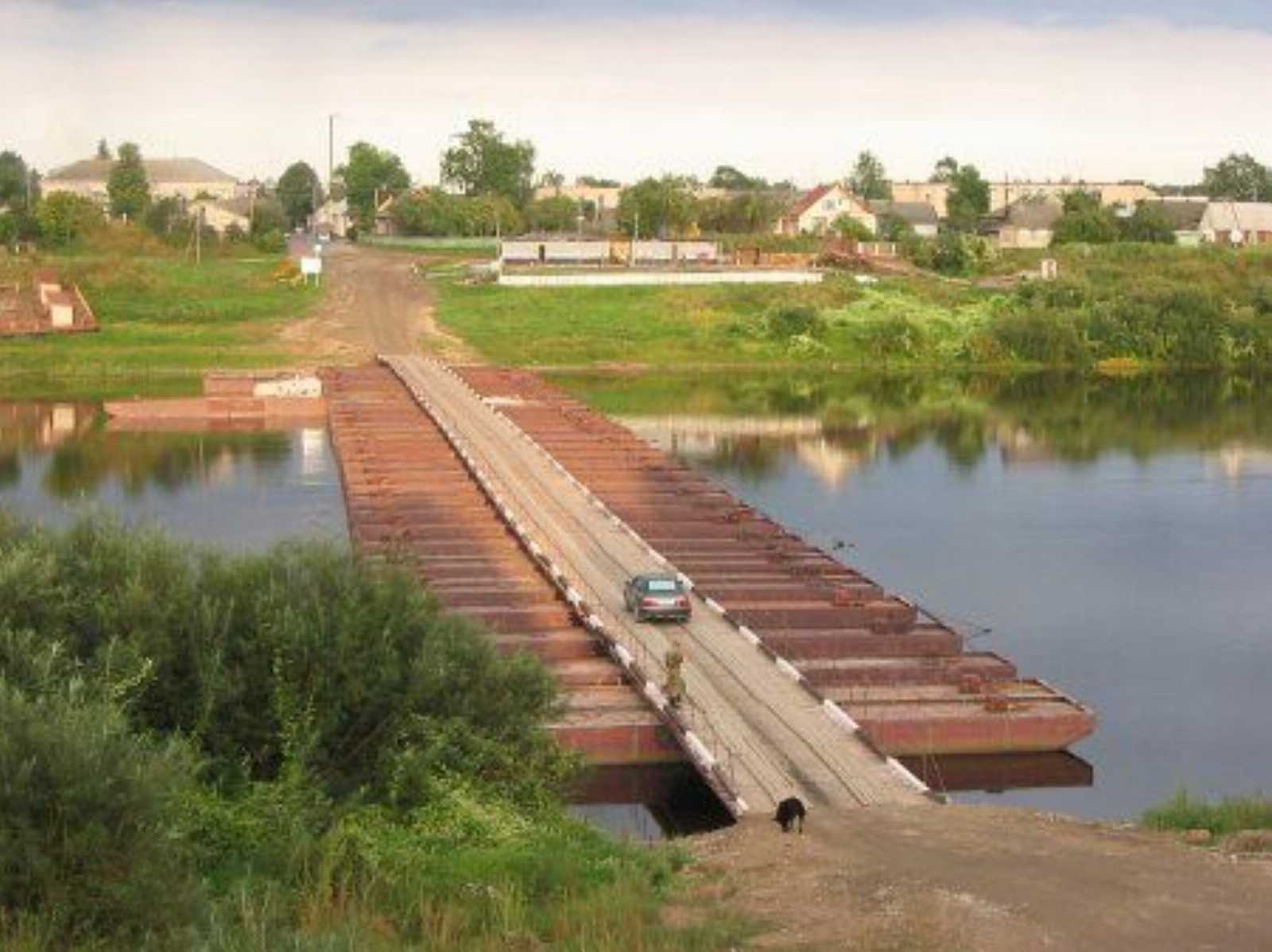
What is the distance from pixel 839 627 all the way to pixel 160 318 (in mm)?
74271

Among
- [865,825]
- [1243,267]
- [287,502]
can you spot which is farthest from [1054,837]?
[1243,267]

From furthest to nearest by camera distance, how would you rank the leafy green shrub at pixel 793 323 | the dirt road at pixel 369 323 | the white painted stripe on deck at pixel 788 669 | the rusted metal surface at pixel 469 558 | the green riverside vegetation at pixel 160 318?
the leafy green shrub at pixel 793 323 < the dirt road at pixel 369 323 < the green riverside vegetation at pixel 160 318 < the white painted stripe on deck at pixel 788 669 < the rusted metal surface at pixel 469 558

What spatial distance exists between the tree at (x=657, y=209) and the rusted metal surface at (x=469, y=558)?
76.5m

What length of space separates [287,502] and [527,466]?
290 inches

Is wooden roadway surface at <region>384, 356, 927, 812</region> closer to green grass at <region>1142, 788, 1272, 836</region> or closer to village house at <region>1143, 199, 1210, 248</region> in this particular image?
green grass at <region>1142, 788, 1272, 836</region>

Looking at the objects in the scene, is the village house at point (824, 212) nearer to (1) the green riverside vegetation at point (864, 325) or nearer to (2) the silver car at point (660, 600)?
(1) the green riverside vegetation at point (864, 325)

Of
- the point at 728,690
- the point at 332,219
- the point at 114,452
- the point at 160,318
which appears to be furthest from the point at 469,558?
the point at 332,219

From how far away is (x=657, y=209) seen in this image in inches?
6014

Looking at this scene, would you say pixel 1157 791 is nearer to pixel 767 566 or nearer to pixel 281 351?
pixel 767 566

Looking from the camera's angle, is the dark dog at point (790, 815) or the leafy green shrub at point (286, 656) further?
the dark dog at point (790, 815)

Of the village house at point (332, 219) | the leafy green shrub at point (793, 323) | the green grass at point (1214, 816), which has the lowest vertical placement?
the green grass at point (1214, 816)

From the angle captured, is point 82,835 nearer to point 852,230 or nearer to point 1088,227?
point 852,230

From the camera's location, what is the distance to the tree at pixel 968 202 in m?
182

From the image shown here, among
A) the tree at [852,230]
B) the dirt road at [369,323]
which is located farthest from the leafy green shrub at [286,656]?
the tree at [852,230]
